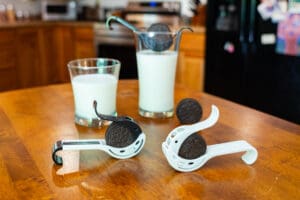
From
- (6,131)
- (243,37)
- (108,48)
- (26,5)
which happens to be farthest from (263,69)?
(26,5)

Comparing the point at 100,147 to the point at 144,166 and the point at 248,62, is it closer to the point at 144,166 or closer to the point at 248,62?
the point at 144,166

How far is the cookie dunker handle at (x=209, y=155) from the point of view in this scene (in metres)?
0.69

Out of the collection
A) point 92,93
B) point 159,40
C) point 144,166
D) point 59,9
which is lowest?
point 144,166

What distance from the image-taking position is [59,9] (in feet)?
12.6

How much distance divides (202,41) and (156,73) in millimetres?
1932

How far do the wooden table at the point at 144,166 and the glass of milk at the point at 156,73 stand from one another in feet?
0.12

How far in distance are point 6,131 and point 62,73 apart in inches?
119

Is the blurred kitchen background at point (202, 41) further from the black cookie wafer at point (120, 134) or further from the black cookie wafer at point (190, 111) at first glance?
the black cookie wafer at point (120, 134)

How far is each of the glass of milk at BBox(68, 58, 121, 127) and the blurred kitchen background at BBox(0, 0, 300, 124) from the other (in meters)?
1.71

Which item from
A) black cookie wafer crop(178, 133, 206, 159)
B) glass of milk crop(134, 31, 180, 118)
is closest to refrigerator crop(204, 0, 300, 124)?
glass of milk crop(134, 31, 180, 118)

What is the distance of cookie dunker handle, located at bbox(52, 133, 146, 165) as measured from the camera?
71cm

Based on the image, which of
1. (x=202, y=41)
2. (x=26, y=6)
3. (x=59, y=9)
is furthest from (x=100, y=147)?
(x=26, y=6)

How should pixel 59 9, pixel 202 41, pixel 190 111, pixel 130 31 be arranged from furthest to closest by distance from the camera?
pixel 59 9
pixel 130 31
pixel 202 41
pixel 190 111

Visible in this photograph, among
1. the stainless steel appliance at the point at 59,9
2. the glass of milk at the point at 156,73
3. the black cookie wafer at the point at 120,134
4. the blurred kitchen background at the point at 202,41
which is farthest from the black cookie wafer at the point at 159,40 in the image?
the stainless steel appliance at the point at 59,9
